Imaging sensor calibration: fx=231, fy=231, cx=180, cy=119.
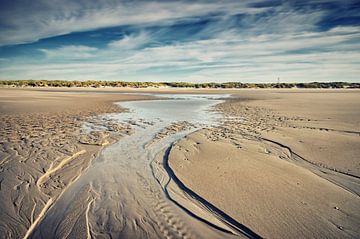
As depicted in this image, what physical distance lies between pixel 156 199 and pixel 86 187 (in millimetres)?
1435

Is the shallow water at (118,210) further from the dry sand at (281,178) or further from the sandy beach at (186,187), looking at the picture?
the dry sand at (281,178)

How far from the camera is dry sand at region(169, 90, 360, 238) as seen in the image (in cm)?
315

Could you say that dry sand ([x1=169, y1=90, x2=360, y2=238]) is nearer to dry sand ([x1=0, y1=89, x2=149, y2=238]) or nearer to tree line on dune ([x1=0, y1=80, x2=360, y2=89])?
dry sand ([x1=0, y1=89, x2=149, y2=238])

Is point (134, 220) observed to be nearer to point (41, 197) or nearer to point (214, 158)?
point (41, 197)

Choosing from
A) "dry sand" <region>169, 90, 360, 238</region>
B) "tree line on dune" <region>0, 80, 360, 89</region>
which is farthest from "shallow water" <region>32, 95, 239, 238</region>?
"tree line on dune" <region>0, 80, 360, 89</region>

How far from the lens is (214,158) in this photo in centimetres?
566

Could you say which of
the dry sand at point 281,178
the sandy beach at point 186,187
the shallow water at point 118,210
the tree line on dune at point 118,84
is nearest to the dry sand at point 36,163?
the sandy beach at point 186,187

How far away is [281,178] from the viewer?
445 cm

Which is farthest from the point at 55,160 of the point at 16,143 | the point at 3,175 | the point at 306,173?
the point at 306,173

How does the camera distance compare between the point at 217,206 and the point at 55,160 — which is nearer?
the point at 217,206

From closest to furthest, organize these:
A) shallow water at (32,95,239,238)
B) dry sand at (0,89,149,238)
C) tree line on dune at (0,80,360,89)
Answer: shallow water at (32,95,239,238), dry sand at (0,89,149,238), tree line on dune at (0,80,360,89)

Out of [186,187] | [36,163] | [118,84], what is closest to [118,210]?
[186,187]

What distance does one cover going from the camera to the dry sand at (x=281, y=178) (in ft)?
10.3

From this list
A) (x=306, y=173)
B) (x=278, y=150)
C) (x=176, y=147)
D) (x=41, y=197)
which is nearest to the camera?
(x=41, y=197)
